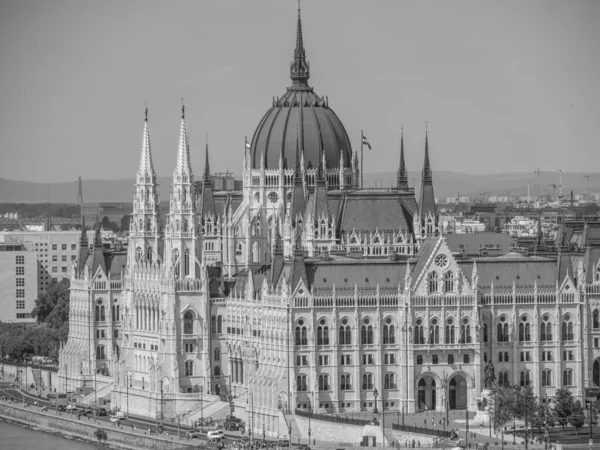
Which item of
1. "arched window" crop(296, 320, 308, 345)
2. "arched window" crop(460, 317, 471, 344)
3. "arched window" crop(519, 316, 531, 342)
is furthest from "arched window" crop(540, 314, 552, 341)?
"arched window" crop(296, 320, 308, 345)

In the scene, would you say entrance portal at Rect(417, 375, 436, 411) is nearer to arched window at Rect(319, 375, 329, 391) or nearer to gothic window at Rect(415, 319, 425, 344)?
gothic window at Rect(415, 319, 425, 344)

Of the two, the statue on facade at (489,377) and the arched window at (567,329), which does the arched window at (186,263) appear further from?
the arched window at (567,329)

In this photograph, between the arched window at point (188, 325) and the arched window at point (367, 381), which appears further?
the arched window at point (188, 325)

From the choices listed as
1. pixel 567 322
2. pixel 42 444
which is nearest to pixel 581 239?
pixel 567 322

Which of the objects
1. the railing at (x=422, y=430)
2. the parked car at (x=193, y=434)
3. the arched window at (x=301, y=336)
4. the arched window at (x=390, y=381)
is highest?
the arched window at (x=301, y=336)

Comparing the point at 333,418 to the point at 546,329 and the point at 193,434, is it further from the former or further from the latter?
the point at 546,329

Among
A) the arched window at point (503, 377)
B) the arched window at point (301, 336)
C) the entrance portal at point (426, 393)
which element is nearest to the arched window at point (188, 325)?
the arched window at point (301, 336)
